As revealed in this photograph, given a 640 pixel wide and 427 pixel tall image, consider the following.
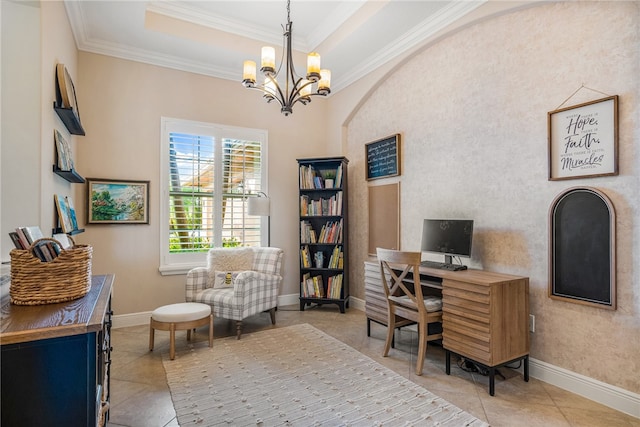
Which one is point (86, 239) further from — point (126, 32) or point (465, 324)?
point (465, 324)

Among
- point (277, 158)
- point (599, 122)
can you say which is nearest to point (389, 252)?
point (599, 122)

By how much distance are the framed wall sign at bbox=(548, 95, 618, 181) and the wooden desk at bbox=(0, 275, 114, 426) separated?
2952 mm

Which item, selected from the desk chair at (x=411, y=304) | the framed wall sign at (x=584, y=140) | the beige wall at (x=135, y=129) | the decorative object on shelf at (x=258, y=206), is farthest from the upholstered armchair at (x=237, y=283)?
the framed wall sign at (x=584, y=140)

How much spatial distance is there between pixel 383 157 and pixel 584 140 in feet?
6.94

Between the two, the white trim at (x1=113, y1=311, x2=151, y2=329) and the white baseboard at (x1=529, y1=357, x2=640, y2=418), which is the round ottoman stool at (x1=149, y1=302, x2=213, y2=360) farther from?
the white baseboard at (x1=529, y1=357, x2=640, y2=418)

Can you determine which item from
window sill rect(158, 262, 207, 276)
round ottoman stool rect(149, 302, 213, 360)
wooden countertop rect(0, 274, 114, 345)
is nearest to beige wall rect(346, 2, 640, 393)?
round ottoman stool rect(149, 302, 213, 360)

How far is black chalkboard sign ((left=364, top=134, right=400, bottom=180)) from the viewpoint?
3.95 metres

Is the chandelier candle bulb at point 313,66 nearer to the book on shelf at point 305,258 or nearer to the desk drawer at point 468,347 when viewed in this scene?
the desk drawer at point 468,347

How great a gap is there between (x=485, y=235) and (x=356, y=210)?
199cm

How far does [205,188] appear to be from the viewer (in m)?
4.34

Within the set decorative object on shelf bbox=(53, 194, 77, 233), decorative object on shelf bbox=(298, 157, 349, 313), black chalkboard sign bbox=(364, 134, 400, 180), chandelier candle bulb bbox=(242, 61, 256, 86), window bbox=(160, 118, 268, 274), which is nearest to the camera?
decorative object on shelf bbox=(53, 194, 77, 233)

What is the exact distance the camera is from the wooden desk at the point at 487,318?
2.38 m

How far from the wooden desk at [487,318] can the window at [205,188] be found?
2811mm

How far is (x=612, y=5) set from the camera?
2.22 m
